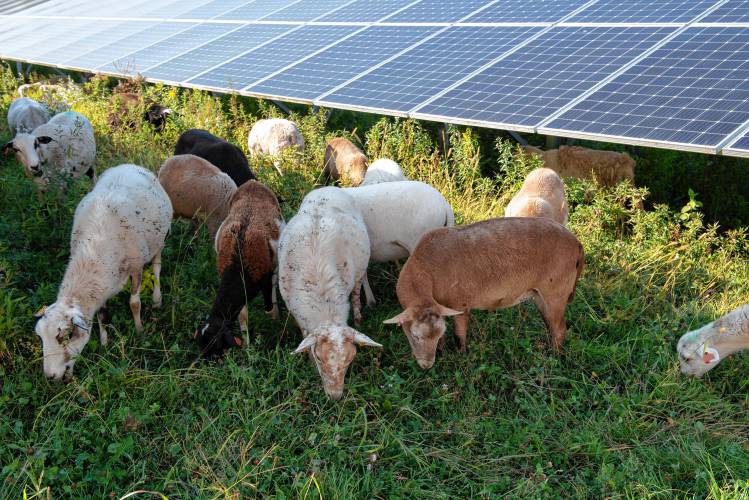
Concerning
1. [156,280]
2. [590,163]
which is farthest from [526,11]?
[156,280]

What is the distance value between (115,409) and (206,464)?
1058 millimetres

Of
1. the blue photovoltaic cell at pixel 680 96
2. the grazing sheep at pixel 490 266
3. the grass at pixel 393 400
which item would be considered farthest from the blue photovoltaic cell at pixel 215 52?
the grazing sheep at pixel 490 266

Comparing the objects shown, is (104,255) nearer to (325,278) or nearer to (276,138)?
(325,278)

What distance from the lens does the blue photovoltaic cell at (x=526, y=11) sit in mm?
12492

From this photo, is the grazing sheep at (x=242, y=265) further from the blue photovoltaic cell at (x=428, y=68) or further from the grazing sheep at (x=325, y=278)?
the blue photovoltaic cell at (x=428, y=68)

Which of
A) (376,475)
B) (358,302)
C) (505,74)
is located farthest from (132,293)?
(505,74)

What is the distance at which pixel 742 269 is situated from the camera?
25.7 ft

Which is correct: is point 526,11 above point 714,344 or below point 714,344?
above

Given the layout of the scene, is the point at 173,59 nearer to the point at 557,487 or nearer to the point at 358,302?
the point at 358,302

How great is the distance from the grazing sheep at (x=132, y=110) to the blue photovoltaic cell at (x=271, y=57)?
0.97 meters

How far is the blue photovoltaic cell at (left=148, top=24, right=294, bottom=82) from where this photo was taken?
14.4 m

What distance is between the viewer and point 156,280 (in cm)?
737

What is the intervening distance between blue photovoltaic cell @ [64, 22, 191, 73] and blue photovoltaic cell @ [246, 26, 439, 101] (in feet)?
16.6

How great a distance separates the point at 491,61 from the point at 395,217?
4733mm
